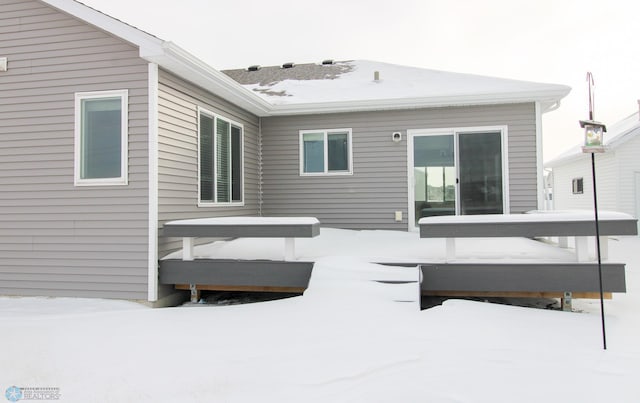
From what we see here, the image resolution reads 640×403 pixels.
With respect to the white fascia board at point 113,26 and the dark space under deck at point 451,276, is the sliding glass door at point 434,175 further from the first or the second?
the white fascia board at point 113,26

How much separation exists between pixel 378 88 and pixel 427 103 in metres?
1.38

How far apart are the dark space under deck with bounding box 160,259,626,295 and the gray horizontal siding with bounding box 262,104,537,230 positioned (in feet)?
9.71

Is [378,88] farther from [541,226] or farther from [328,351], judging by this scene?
[328,351]

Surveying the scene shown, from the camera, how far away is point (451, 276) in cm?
466

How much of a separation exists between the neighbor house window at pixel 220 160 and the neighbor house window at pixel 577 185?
14.6 m

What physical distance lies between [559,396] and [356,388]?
127cm

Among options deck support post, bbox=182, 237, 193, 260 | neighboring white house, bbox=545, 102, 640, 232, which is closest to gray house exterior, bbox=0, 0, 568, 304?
deck support post, bbox=182, 237, 193, 260

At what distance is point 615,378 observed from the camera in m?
2.85

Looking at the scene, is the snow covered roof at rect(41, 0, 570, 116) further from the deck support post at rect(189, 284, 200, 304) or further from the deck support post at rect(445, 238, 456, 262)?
the deck support post at rect(445, 238, 456, 262)

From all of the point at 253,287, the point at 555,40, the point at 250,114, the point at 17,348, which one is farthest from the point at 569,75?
the point at 17,348

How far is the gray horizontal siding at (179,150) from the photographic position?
17.0ft

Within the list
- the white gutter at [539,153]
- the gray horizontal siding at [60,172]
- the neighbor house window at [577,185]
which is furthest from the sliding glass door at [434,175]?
the neighbor house window at [577,185]

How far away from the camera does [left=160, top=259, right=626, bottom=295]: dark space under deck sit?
4.43 meters

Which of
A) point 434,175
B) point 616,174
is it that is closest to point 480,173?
point 434,175
